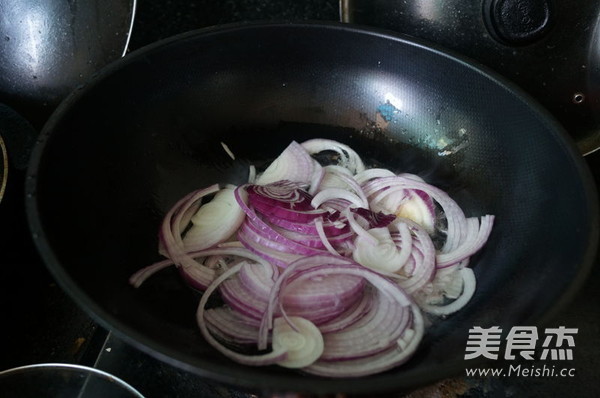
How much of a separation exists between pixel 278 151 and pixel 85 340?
56cm

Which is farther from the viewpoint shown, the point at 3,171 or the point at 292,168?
the point at 292,168

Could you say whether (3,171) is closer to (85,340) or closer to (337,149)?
(85,340)

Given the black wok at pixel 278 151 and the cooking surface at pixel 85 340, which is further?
the cooking surface at pixel 85 340

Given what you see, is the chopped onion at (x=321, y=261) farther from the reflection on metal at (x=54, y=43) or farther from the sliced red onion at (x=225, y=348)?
the reflection on metal at (x=54, y=43)

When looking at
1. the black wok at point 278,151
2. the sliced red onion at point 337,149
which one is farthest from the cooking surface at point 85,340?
the sliced red onion at point 337,149

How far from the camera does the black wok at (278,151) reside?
0.79 m

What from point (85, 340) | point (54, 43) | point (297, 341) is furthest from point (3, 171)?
point (297, 341)

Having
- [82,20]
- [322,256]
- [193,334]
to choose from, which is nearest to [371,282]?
[322,256]

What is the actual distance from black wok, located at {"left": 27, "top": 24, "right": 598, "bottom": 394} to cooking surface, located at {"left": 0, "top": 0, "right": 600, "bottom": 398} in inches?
6.1

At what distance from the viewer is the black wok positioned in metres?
0.79

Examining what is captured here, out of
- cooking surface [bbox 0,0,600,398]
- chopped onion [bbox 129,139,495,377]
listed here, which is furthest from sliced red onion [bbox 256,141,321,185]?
cooking surface [bbox 0,0,600,398]

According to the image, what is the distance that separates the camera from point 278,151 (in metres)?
1.22

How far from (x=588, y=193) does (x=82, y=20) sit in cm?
119

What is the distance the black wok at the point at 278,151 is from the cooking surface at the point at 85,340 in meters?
0.16
